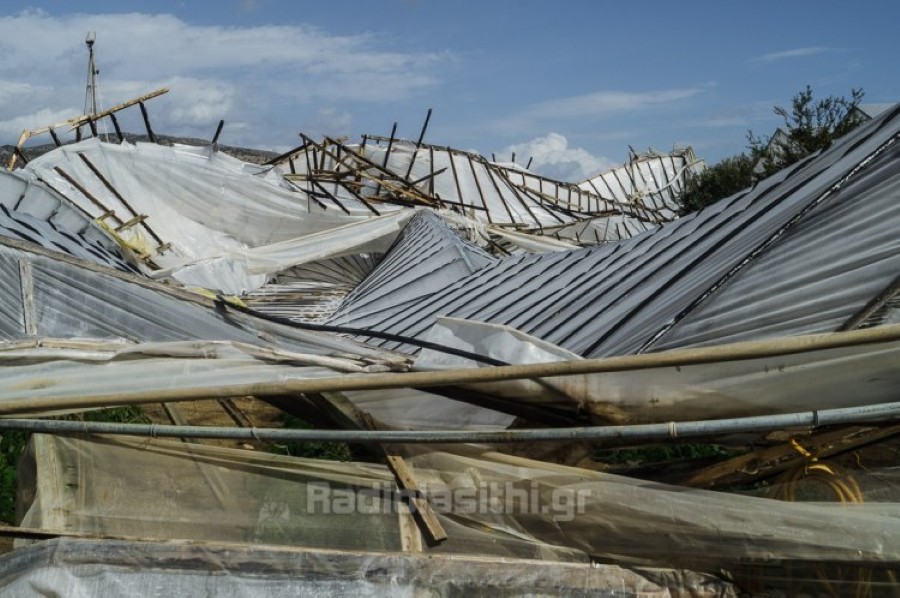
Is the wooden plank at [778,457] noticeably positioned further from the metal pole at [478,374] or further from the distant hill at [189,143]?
the distant hill at [189,143]

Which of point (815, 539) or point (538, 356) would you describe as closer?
point (815, 539)

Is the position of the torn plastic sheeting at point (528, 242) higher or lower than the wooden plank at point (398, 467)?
higher

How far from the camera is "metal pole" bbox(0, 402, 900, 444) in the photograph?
323 centimetres

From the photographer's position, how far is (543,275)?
8359 mm

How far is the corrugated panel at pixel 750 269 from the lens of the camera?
13.4 feet

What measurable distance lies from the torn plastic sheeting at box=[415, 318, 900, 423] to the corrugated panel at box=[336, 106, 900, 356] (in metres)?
0.52

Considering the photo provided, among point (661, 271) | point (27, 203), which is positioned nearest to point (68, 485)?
point (661, 271)

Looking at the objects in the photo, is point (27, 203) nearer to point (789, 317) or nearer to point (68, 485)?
point (68, 485)

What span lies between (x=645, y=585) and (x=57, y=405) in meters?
2.47

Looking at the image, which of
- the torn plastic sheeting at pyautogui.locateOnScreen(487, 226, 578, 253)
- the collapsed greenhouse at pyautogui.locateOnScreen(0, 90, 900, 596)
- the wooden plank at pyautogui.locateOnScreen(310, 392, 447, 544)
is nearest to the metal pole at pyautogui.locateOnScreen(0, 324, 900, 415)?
the collapsed greenhouse at pyautogui.locateOnScreen(0, 90, 900, 596)

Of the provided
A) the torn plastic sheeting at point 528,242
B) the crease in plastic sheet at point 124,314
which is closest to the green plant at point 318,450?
the crease in plastic sheet at point 124,314

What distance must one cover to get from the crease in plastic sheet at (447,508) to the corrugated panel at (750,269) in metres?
0.83

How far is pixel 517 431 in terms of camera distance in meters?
3.69

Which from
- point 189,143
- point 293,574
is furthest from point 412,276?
point 189,143
